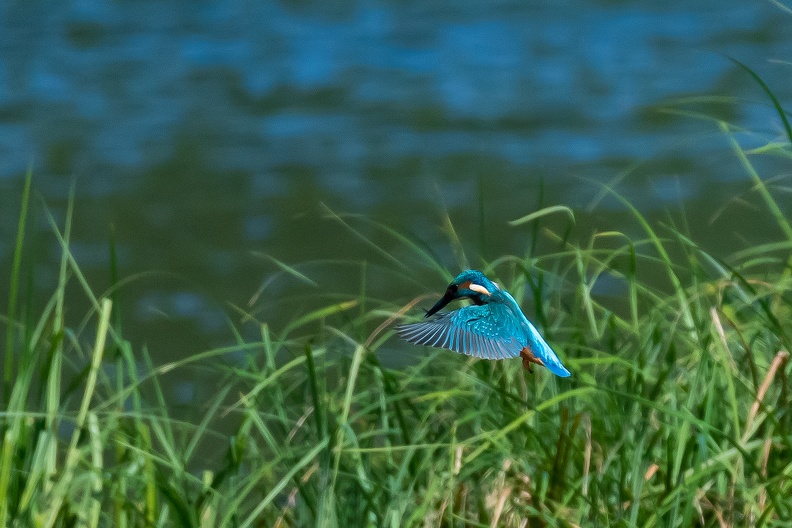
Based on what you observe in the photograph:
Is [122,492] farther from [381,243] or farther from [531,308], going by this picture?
[381,243]

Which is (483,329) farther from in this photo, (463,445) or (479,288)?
(463,445)

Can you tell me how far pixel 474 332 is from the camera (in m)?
1.10

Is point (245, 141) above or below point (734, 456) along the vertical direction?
below

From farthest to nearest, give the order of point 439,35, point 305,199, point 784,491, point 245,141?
point 439,35
point 245,141
point 305,199
point 784,491

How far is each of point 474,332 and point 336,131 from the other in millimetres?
5080

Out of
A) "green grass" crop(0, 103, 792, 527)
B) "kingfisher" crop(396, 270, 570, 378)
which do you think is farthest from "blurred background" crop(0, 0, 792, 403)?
"kingfisher" crop(396, 270, 570, 378)

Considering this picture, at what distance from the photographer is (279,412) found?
6.41 ft

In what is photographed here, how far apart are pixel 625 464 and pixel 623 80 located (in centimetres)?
524

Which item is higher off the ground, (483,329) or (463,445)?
(483,329)

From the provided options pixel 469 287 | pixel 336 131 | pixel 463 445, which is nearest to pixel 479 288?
pixel 469 287

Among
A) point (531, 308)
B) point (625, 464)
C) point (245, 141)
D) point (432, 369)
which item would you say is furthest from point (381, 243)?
point (625, 464)

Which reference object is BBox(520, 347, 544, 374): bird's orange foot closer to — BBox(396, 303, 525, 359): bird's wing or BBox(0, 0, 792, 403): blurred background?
BBox(396, 303, 525, 359): bird's wing

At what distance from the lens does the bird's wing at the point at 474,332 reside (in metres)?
1.04

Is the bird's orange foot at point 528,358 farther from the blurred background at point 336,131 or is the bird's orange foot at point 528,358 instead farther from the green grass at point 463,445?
the blurred background at point 336,131
